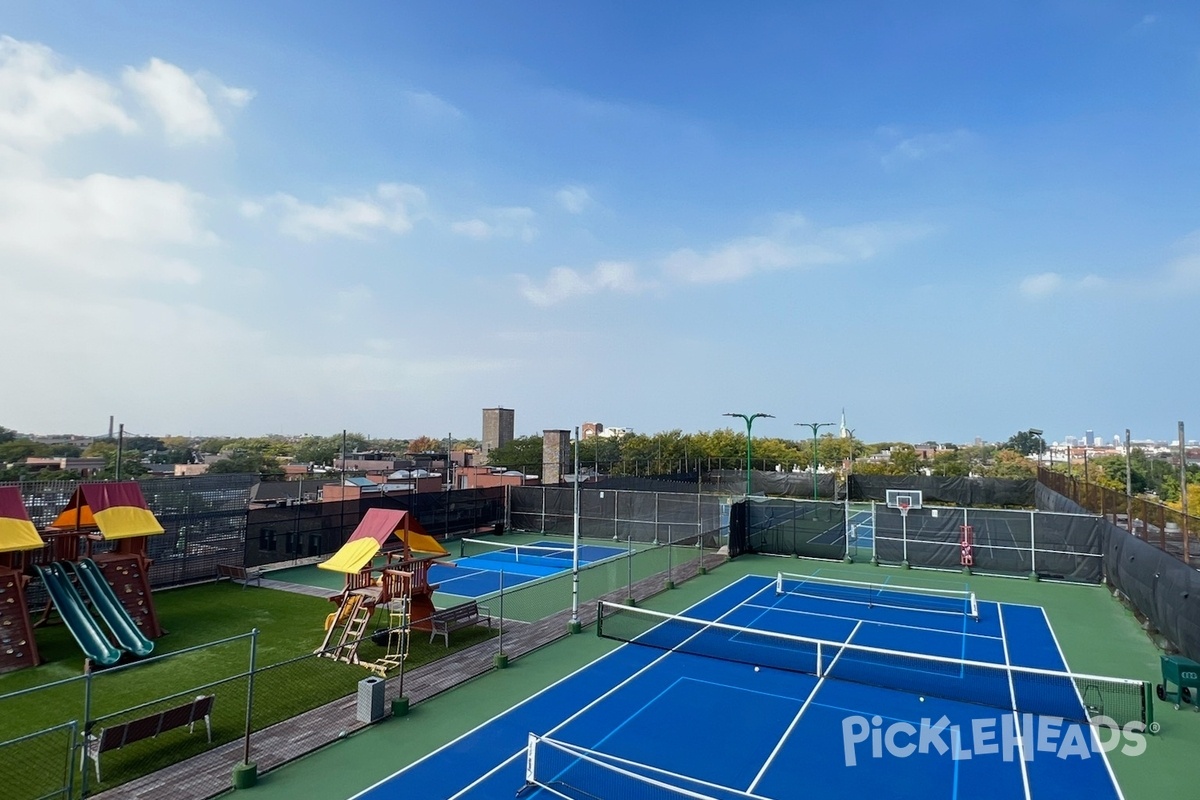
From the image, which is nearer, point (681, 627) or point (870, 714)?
point (870, 714)

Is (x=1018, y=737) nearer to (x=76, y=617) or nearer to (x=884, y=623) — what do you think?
(x=884, y=623)

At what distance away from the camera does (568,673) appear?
15.6 metres

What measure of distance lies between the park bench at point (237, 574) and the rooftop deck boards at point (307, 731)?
37.4 feet

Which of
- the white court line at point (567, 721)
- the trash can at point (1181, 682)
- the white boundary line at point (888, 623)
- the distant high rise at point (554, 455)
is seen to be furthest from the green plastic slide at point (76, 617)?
the distant high rise at point (554, 455)

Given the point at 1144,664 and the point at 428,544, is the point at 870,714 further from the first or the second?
the point at 428,544

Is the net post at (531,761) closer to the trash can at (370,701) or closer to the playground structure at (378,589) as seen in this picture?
the trash can at (370,701)

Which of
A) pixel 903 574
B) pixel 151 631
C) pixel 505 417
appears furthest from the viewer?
pixel 505 417

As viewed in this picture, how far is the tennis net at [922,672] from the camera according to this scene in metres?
13.4

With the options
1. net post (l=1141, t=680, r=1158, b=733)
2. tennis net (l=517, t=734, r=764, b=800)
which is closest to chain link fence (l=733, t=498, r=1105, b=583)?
net post (l=1141, t=680, r=1158, b=733)

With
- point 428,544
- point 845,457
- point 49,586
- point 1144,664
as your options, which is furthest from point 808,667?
point 845,457

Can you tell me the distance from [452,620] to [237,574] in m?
→ 11.7

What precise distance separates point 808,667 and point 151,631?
16.5 m

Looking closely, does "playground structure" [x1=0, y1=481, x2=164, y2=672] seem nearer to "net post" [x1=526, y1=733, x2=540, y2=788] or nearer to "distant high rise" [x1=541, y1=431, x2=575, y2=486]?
"net post" [x1=526, y1=733, x2=540, y2=788]

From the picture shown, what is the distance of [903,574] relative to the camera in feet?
93.0
